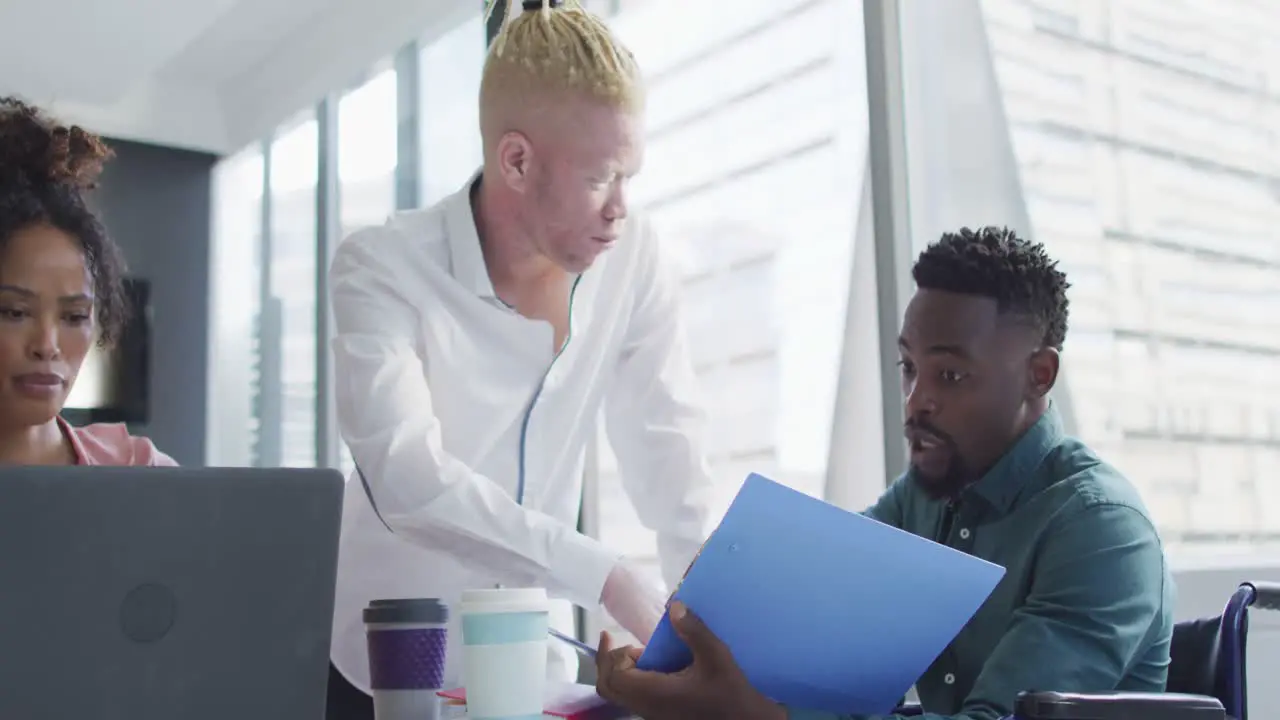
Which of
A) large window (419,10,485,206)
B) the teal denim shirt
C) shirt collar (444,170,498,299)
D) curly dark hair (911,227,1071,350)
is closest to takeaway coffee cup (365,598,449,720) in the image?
the teal denim shirt

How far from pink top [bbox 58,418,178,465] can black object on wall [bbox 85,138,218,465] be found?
4785 millimetres

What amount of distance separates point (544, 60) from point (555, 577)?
2.34 feet

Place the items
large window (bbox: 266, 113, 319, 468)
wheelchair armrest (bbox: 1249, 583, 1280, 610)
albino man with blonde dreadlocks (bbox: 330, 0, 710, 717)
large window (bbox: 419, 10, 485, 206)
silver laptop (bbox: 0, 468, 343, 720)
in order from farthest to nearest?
large window (bbox: 266, 113, 319, 468) → large window (bbox: 419, 10, 485, 206) → albino man with blonde dreadlocks (bbox: 330, 0, 710, 717) → wheelchair armrest (bbox: 1249, 583, 1280, 610) → silver laptop (bbox: 0, 468, 343, 720)

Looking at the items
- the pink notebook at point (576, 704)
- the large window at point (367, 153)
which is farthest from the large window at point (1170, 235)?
the large window at point (367, 153)

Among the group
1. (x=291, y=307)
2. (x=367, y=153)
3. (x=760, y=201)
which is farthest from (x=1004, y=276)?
(x=291, y=307)

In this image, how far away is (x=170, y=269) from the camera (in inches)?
251

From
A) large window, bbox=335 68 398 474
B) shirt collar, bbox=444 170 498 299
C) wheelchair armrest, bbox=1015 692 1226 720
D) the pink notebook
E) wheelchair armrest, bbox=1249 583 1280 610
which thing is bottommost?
the pink notebook

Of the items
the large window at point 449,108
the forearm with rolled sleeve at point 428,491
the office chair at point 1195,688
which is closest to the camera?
the office chair at point 1195,688

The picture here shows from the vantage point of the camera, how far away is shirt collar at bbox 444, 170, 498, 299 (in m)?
1.71

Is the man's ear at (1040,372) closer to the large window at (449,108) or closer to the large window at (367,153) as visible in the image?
the large window at (449,108)

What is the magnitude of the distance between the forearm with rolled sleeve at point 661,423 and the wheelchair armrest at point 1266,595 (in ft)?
2.36

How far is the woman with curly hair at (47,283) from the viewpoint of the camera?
156 centimetres

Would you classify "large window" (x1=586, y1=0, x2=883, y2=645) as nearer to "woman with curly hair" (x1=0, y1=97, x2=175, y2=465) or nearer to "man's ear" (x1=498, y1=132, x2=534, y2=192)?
"man's ear" (x1=498, y1=132, x2=534, y2=192)

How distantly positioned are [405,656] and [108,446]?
813 mm
